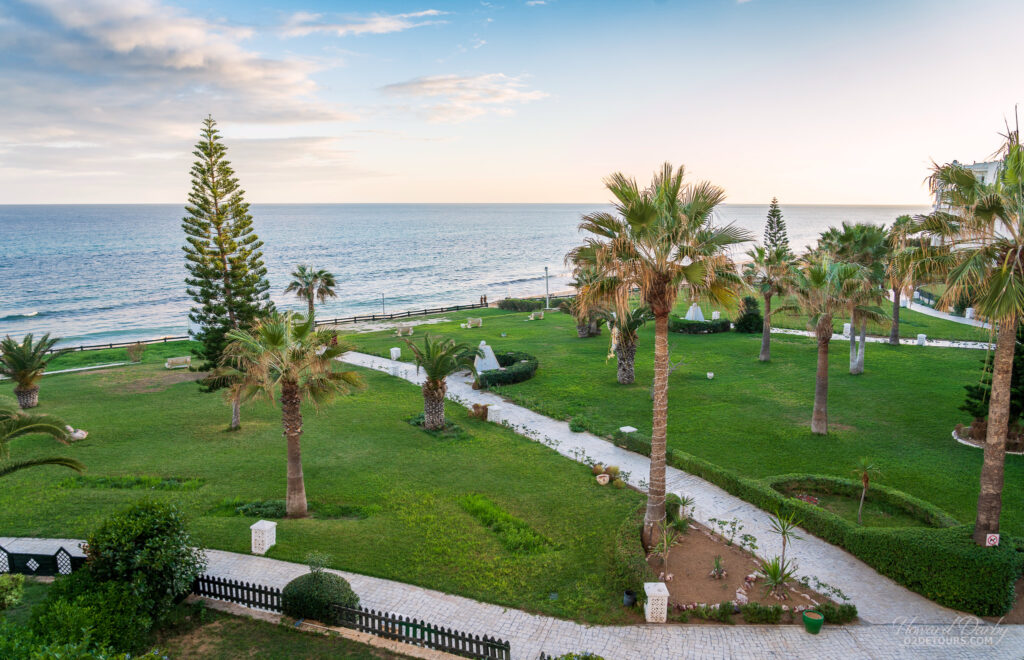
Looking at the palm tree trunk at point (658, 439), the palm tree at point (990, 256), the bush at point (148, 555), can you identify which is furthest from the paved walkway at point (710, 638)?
the bush at point (148, 555)

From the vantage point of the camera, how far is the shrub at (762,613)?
991 centimetres

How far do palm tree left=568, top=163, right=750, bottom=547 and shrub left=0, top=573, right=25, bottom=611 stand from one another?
1125cm

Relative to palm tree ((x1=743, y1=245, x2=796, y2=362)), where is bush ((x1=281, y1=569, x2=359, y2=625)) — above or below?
below

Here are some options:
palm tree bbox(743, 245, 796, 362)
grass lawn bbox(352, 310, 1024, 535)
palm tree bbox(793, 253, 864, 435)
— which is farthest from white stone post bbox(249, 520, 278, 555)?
palm tree bbox(743, 245, 796, 362)

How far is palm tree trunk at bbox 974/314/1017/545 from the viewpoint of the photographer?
1040cm

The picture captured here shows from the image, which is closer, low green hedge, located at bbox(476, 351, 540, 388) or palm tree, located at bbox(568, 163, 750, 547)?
palm tree, located at bbox(568, 163, 750, 547)

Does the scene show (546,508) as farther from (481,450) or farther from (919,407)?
(919,407)

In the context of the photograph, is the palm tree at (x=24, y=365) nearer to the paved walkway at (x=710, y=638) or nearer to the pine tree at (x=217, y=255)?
the pine tree at (x=217, y=255)

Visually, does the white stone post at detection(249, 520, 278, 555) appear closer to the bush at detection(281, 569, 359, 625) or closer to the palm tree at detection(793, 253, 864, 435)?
the bush at detection(281, 569, 359, 625)

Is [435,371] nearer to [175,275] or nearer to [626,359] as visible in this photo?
[626,359]

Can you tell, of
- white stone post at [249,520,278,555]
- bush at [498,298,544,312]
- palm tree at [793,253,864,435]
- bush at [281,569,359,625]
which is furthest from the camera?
bush at [498,298,544,312]

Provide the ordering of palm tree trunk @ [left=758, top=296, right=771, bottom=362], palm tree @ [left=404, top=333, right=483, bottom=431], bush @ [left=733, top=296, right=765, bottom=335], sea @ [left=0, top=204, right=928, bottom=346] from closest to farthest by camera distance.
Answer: palm tree @ [left=404, top=333, right=483, bottom=431], palm tree trunk @ [left=758, top=296, right=771, bottom=362], bush @ [left=733, top=296, right=765, bottom=335], sea @ [left=0, top=204, right=928, bottom=346]

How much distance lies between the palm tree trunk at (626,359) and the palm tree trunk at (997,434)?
1511cm

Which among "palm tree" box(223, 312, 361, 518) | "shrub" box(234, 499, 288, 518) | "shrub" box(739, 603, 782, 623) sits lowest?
"shrub" box(234, 499, 288, 518)
